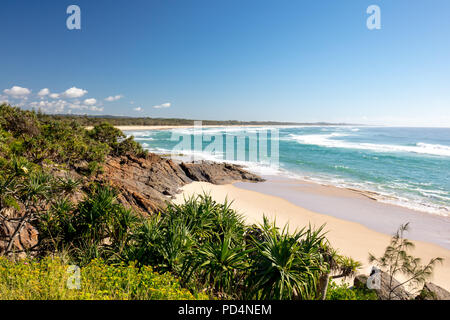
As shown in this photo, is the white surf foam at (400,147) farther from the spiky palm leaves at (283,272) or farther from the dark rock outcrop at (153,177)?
the spiky palm leaves at (283,272)

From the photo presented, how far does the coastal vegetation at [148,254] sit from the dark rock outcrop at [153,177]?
188 inches

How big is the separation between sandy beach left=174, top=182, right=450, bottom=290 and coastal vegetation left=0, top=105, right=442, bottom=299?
177 centimetres

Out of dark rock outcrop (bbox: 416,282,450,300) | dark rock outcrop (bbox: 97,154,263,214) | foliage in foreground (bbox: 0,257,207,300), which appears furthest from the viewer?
dark rock outcrop (bbox: 97,154,263,214)

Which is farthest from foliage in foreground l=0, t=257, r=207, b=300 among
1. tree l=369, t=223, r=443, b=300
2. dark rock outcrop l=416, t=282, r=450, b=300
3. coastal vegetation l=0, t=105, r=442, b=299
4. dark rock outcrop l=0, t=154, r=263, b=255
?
dark rock outcrop l=416, t=282, r=450, b=300

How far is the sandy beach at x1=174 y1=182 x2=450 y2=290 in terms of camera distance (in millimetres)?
11914

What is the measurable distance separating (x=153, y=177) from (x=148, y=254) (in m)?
14.7

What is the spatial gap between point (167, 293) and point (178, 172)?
20.2 metres

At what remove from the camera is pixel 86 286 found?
482 centimetres

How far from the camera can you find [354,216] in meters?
16.8

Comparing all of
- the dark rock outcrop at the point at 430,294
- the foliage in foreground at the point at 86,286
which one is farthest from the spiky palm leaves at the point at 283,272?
the dark rock outcrop at the point at 430,294

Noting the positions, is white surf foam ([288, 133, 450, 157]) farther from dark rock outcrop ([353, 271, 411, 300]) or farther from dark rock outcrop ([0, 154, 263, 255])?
dark rock outcrop ([353, 271, 411, 300])

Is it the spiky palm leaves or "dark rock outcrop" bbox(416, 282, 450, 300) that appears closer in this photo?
the spiky palm leaves

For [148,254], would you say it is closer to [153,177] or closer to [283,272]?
[283,272]

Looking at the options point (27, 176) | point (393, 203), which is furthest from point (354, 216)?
point (27, 176)
